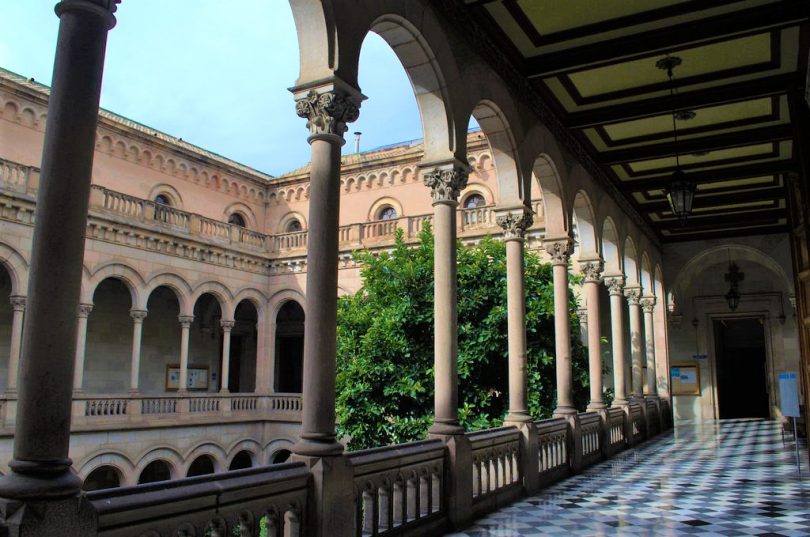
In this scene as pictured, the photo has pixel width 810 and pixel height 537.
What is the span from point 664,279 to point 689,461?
9248mm

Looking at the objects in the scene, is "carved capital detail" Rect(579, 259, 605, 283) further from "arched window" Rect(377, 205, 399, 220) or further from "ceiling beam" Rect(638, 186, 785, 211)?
"arched window" Rect(377, 205, 399, 220)

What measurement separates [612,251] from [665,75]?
587 cm

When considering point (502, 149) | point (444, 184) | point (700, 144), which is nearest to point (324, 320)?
point (444, 184)

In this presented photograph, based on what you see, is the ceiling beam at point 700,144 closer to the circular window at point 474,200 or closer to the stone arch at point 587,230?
the stone arch at point 587,230

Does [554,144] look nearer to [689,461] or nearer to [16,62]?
[689,461]

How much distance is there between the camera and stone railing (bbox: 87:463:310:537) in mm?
3092

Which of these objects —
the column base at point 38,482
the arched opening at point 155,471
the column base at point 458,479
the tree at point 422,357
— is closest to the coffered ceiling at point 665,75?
the tree at point 422,357

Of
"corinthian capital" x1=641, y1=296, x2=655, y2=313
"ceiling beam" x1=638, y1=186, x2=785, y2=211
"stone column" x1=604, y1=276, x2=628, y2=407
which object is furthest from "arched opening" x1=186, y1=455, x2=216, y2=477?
"ceiling beam" x1=638, y1=186, x2=785, y2=211

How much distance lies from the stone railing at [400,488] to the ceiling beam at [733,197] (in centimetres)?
1070

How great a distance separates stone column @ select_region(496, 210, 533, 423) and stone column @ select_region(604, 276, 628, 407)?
5524 millimetres

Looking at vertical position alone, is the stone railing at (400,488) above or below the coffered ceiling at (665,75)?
below

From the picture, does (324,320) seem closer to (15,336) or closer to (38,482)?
(38,482)

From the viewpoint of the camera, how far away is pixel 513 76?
825 cm

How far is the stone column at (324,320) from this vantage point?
175 inches
